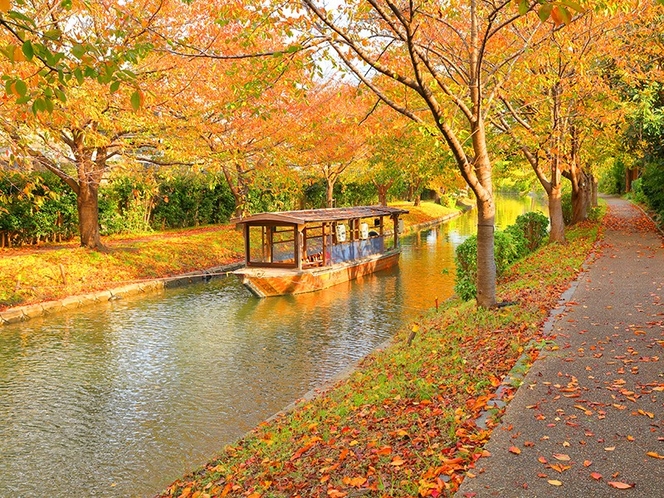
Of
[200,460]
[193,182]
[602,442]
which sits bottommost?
[200,460]

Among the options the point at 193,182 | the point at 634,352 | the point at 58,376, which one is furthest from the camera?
the point at 193,182

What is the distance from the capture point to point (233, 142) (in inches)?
988

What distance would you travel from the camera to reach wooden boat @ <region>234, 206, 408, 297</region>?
64.8ft

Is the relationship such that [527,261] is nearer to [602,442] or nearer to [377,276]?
[377,276]

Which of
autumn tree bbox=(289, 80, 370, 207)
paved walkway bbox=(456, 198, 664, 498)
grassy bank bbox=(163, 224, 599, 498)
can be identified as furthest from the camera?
autumn tree bbox=(289, 80, 370, 207)

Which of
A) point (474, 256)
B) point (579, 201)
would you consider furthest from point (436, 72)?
point (579, 201)

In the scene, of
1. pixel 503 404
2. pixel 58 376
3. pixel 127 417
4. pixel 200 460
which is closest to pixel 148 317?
pixel 58 376

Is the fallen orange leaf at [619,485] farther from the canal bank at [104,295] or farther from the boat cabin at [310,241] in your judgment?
the boat cabin at [310,241]

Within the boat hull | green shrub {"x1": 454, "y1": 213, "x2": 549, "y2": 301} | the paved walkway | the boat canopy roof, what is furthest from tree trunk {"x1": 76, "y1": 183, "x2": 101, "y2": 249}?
the paved walkway

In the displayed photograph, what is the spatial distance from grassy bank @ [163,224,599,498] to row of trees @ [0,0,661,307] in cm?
189

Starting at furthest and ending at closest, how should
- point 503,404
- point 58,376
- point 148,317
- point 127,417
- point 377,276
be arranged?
point 377,276, point 148,317, point 58,376, point 127,417, point 503,404

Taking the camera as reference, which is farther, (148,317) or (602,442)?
(148,317)

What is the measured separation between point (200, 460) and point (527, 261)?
12253 millimetres

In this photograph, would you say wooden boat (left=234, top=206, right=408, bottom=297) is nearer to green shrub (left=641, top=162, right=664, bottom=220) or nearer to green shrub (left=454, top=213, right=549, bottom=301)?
green shrub (left=454, top=213, right=549, bottom=301)
